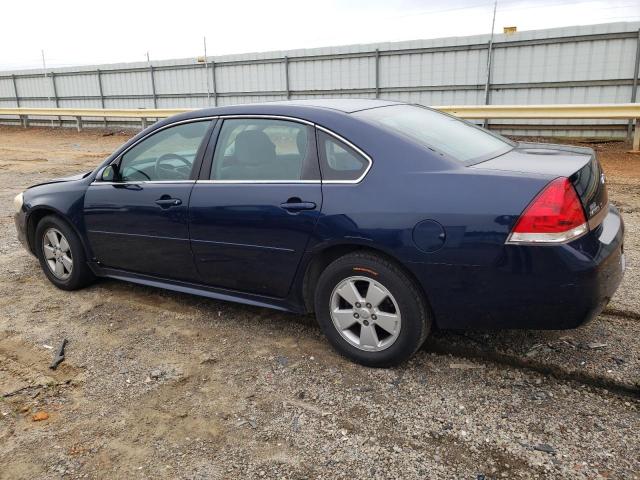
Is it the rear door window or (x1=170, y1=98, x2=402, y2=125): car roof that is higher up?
(x1=170, y1=98, x2=402, y2=125): car roof

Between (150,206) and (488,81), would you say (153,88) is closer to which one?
(488,81)

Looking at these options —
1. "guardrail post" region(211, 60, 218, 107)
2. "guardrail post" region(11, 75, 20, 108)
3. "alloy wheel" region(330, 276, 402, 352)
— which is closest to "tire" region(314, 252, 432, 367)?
"alloy wheel" region(330, 276, 402, 352)

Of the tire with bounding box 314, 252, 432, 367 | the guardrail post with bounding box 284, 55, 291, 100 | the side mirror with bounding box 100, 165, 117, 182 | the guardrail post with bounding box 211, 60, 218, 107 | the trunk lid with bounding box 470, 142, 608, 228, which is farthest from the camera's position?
the guardrail post with bounding box 211, 60, 218, 107

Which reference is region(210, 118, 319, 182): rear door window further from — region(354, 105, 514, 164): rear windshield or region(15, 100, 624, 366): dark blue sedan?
region(354, 105, 514, 164): rear windshield

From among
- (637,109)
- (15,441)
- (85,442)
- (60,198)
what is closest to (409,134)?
(85,442)

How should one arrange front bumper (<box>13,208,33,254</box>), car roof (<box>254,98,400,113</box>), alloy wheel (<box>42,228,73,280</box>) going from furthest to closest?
front bumper (<box>13,208,33,254</box>) → alloy wheel (<box>42,228,73,280</box>) → car roof (<box>254,98,400,113</box>)

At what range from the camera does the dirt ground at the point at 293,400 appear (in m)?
2.52

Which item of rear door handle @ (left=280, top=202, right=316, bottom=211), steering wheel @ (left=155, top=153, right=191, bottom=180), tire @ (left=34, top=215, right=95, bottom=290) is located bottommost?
tire @ (left=34, top=215, right=95, bottom=290)

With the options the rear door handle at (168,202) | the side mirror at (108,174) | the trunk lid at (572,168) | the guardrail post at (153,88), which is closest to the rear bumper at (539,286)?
the trunk lid at (572,168)

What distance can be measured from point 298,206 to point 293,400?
3.68 feet

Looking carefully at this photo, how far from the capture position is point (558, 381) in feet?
10.1

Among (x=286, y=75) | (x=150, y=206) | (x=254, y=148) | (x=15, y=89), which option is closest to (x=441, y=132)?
(x=254, y=148)

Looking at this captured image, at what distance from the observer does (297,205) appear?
3332mm

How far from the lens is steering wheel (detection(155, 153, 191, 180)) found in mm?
3977
